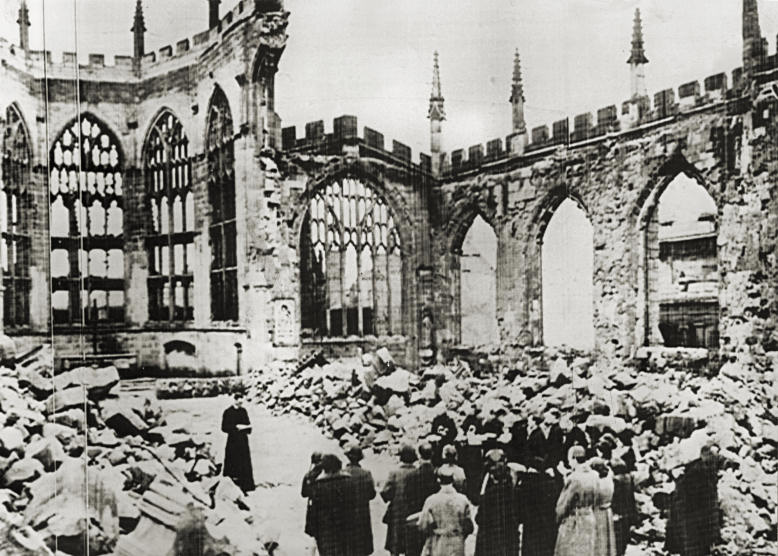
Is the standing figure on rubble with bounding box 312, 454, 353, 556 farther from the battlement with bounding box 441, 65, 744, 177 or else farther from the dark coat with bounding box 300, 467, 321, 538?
the battlement with bounding box 441, 65, 744, 177

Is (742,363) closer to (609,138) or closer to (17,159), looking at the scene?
(609,138)

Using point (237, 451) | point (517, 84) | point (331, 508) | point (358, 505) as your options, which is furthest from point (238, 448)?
point (517, 84)

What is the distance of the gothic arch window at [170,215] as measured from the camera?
452 centimetres

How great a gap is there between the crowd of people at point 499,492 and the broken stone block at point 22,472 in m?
1.17

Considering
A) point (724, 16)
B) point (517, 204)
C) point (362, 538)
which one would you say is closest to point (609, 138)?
point (517, 204)

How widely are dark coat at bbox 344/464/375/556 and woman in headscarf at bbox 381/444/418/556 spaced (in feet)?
0.37

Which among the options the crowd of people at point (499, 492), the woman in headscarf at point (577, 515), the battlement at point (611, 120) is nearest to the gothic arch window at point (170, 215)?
the crowd of people at point (499, 492)

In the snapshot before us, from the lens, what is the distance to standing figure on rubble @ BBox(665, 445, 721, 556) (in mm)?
4879

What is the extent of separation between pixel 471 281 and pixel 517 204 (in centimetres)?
65

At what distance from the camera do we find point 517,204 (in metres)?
5.10

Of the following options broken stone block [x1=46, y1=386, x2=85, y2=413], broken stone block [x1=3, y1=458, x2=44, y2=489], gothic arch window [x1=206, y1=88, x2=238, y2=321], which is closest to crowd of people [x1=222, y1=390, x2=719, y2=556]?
gothic arch window [x1=206, y1=88, x2=238, y2=321]

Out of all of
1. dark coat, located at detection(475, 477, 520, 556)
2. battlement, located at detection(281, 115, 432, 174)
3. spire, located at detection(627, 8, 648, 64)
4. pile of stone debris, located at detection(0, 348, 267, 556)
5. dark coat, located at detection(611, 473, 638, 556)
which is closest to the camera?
pile of stone debris, located at detection(0, 348, 267, 556)

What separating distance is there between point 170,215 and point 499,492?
2800mm

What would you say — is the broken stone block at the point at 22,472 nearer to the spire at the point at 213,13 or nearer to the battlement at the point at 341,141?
the battlement at the point at 341,141
